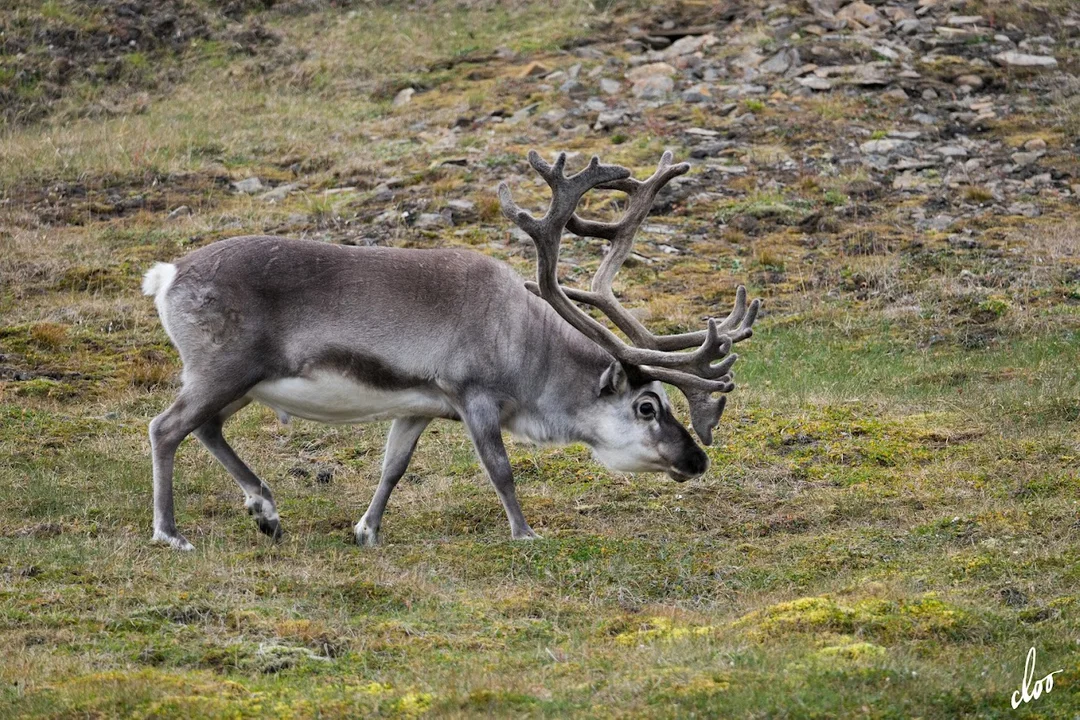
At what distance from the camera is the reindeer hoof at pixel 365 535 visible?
1012cm

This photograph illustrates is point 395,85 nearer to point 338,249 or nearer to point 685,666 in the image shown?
point 338,249

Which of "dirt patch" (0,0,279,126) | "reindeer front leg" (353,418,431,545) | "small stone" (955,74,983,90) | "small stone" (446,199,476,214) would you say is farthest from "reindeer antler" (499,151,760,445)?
"dirt patch" (0,0,279,126)

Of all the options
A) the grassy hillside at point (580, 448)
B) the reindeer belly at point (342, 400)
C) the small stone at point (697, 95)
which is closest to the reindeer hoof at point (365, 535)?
the grassy hillside at point (580, 448)

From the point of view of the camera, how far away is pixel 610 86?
24.7m

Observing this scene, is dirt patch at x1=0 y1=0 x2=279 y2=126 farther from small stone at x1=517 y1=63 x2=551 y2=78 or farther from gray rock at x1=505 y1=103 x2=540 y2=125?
gray rock at x1=505 y1=103 x2=540 y2=125

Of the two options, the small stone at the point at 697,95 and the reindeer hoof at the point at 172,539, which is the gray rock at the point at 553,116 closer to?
the small stone at the point at 697,95

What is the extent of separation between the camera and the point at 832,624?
24.3 feet

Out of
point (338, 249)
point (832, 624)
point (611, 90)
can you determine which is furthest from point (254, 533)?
point (611, 90)

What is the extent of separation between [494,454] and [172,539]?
230 cm

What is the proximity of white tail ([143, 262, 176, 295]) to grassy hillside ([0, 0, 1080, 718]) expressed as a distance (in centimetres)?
176

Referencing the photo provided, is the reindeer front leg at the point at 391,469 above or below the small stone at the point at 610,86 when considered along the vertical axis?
above

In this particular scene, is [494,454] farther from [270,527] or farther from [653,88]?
[653,88]

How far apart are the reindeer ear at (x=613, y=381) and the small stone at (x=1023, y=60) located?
1683 centimetres

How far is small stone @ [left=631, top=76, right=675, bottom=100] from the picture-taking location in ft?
79.3
